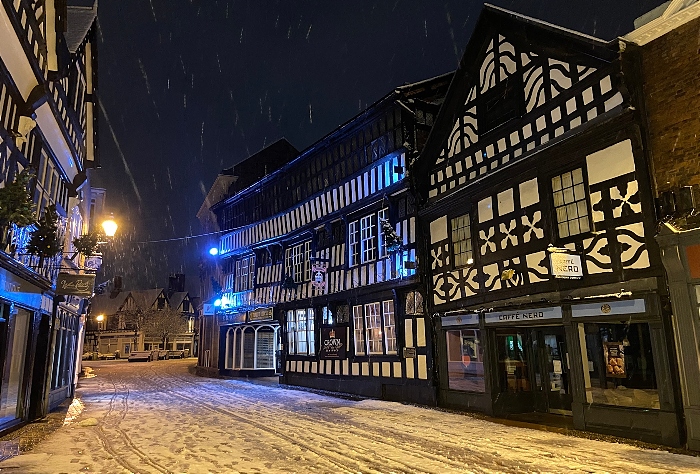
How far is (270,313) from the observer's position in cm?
2300

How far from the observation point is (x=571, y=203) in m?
10.3

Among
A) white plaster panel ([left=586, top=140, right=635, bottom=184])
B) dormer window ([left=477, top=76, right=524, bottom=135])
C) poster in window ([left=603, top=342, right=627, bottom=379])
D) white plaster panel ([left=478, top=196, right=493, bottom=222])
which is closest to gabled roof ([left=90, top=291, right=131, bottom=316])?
white plaster panel ([left=478, top=196, right=493, bottom=222])

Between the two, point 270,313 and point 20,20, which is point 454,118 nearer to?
point 20,20

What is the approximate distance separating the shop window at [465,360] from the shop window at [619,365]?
3151 mm

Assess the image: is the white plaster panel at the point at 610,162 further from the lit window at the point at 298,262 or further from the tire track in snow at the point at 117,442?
the lit window at the point at 298,262

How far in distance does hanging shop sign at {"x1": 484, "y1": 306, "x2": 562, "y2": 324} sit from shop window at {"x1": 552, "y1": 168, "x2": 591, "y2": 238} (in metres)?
1.69

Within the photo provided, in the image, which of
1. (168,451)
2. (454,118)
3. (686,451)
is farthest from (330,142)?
(686,451)

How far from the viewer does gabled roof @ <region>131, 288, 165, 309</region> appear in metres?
69.2

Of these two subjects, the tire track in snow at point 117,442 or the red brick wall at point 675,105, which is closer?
the tire track in snow at point 117,442

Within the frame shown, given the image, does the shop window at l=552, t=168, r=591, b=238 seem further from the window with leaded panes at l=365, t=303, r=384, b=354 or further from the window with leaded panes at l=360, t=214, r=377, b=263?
the window with leaded panes at l=365, t=303, r=384, b=354

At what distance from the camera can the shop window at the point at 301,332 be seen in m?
20.7

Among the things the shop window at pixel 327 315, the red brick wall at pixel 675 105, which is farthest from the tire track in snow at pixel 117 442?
the red brick wall at pixel 675 105

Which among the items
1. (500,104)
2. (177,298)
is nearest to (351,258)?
(500,104)

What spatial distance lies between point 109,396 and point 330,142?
1274 centimetres
